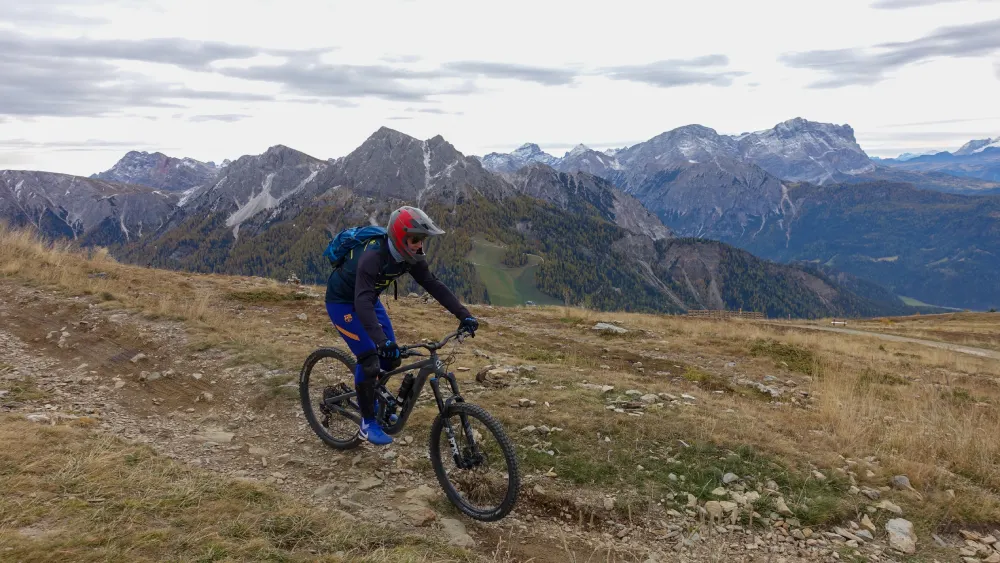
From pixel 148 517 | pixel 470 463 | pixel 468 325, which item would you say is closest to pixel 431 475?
pixel 470 463

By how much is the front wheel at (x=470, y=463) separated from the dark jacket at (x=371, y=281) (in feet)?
4.38

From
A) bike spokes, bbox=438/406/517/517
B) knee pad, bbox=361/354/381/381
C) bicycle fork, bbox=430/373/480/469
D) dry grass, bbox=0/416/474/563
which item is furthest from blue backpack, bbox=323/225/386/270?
dry grass, bbox=0/416/474/563

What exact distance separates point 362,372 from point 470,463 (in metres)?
2.05

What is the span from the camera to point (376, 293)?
7207 millimetres

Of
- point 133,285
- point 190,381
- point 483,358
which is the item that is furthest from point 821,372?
point 133,285

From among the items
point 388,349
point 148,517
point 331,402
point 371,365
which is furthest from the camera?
point 331,402

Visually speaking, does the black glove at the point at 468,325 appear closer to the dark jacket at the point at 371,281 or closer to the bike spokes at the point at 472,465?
the dark jacket at the point at 371,281

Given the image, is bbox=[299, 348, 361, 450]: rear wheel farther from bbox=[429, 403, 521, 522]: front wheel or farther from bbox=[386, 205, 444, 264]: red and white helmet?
bbox=[386, 205, 444, 264]: red and white helmet

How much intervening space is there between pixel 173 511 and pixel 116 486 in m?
0.84

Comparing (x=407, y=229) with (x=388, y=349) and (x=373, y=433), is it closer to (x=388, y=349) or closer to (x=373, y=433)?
(x=388, y=349)

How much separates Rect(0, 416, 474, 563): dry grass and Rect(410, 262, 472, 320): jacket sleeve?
9.29 ft

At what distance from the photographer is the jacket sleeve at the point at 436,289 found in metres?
7.30

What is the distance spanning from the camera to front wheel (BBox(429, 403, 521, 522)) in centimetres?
667

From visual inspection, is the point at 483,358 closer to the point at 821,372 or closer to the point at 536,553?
the point at 536,553
